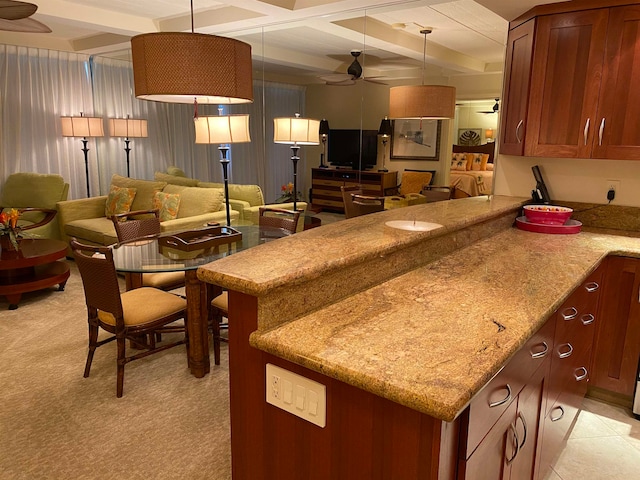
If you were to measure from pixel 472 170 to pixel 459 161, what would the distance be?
5.3 inches

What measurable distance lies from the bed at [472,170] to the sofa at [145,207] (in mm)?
2329

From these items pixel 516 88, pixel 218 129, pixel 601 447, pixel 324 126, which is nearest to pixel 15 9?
pixel 218 129

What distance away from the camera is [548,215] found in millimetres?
2943

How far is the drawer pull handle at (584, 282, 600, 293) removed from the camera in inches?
90.0

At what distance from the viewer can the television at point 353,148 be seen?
14.7ft

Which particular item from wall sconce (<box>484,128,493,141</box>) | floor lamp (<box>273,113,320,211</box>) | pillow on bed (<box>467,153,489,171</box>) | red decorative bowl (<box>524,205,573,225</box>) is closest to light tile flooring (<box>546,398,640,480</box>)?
red decorative bowl (<box>524,205,573,225</box>)

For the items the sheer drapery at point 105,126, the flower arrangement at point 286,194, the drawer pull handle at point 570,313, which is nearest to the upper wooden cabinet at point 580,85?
the drawer pull handle at point 570,313

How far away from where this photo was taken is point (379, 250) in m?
1.70

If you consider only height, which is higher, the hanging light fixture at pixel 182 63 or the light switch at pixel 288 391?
the hanging light fixture at pixel 182 63

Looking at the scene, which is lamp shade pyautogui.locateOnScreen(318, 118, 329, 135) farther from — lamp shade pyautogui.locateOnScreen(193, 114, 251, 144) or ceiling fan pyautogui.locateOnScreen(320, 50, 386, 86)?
lamp shade pyautogui.locateOnScreen(193, 114, 251, 144)

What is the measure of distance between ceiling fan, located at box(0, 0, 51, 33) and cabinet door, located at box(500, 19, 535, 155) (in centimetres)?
287

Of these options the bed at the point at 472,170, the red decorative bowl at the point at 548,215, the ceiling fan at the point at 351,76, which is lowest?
the red decorative bowl at the point at 548,215

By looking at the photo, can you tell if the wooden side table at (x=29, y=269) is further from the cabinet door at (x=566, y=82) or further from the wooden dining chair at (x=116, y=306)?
the cabinet door at (x=566, y=82)

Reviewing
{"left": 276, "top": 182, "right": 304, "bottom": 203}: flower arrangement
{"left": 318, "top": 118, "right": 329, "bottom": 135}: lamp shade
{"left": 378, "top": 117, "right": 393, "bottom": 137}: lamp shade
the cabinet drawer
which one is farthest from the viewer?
{"left": 276, "top": 182, "right": 304, "bottom": 203}: flower arrangement
